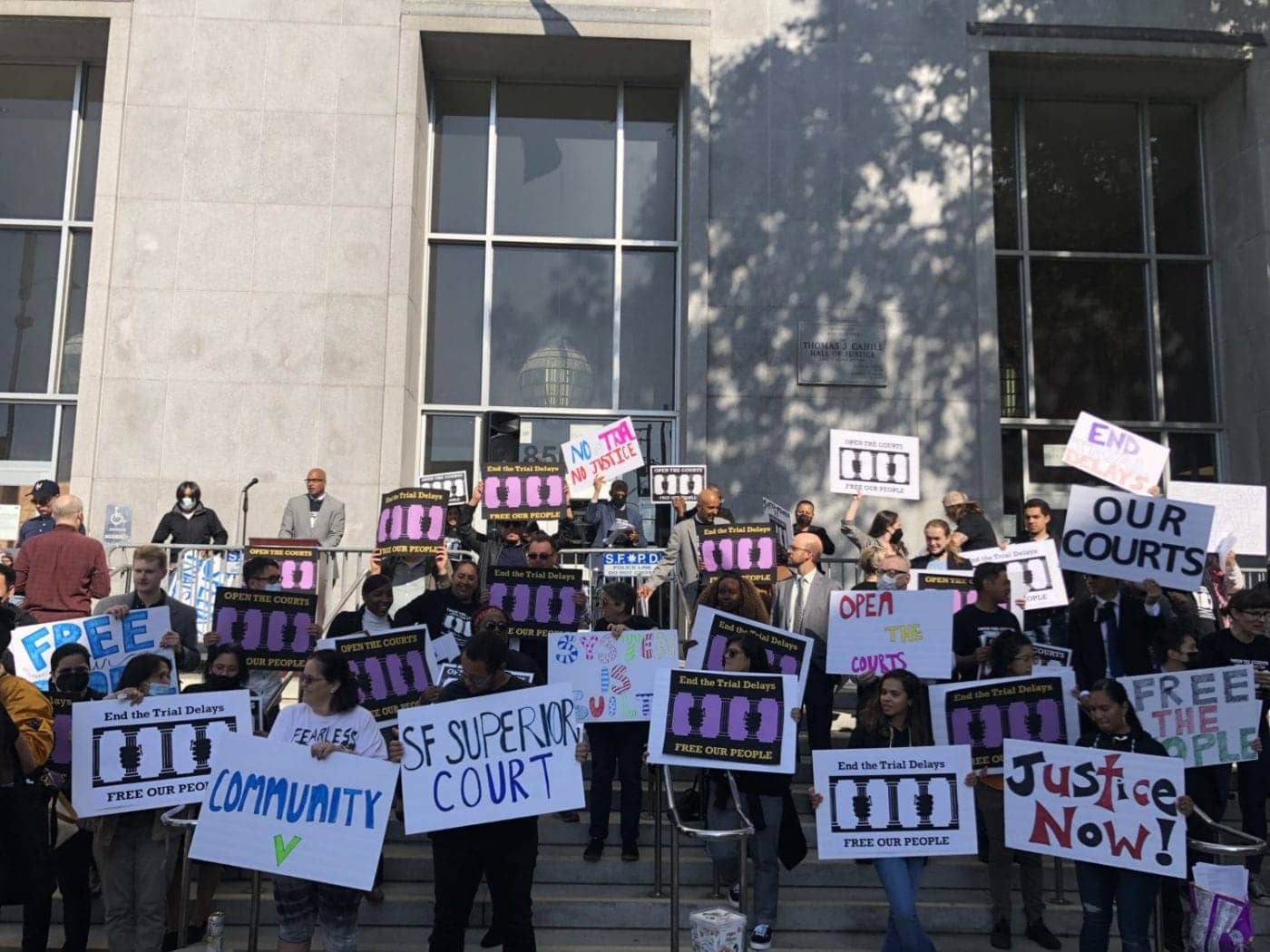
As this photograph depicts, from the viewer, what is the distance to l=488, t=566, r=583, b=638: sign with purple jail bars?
988 cm

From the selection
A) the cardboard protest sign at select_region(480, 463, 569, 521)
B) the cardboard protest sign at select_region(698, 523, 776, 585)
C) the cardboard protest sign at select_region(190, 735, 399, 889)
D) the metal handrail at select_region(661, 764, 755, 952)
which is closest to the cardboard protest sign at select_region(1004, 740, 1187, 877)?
the metal handrail at select_region(661, 764, 755, 952)

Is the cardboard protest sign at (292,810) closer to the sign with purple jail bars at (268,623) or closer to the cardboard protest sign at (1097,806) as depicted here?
the sign with purple jail bars at (268,623)

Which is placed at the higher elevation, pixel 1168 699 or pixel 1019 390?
pixel 1019 390

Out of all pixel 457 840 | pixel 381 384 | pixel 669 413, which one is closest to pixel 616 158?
pixel 669 413

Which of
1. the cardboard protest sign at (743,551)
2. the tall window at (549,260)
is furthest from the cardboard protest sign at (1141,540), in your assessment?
the tall window at (549,260)

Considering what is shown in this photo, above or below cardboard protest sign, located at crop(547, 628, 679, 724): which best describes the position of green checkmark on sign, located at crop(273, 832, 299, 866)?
below

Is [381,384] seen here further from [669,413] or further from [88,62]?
[88,62]

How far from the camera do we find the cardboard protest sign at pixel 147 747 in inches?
279

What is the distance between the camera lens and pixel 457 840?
6.68 metres

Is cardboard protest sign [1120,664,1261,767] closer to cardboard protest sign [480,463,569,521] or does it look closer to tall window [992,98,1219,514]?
cardboard protest sign [480,463,569,521]

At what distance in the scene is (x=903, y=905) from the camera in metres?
7.20

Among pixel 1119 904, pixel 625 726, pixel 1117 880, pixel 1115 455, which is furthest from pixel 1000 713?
pixel 1115 455

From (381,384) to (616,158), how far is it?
5.02 m

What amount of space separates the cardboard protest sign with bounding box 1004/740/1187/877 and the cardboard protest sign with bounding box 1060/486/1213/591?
10.2ft
